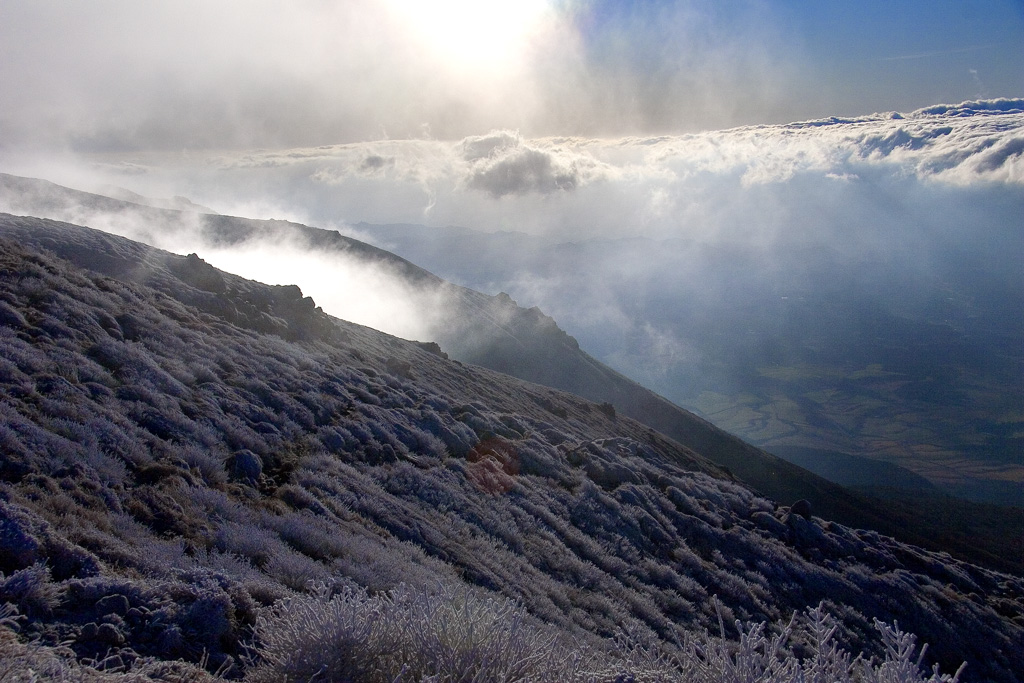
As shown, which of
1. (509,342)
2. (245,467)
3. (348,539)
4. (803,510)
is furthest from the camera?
(509,342)

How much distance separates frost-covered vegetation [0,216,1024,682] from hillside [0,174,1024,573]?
2409 centimetres

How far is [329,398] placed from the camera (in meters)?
18.2

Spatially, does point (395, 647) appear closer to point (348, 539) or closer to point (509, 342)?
point (348, 539)

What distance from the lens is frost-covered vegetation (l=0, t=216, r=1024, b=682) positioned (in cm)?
423

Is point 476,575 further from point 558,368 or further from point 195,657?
point 558,368

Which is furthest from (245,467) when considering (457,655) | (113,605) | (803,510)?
(803,510)

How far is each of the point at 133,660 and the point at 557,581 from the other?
9.01 m

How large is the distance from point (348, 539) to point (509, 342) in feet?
213

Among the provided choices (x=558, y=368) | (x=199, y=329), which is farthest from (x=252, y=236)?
(x=199, y=329)

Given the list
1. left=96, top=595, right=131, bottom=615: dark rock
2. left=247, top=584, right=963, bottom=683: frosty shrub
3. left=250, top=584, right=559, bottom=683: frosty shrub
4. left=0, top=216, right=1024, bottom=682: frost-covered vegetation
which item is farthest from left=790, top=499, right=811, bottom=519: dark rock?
left=96, top=595, right=131, bottom=615: dark rock

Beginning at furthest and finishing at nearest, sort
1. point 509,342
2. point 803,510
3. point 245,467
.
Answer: point 509,342
point 803,510
point 245,467

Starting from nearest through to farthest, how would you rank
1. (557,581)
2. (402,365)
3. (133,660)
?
(133,660), (557,581), (402,365)

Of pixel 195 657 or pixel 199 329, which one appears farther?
pixel 199 329

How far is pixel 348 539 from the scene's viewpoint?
966 cm
